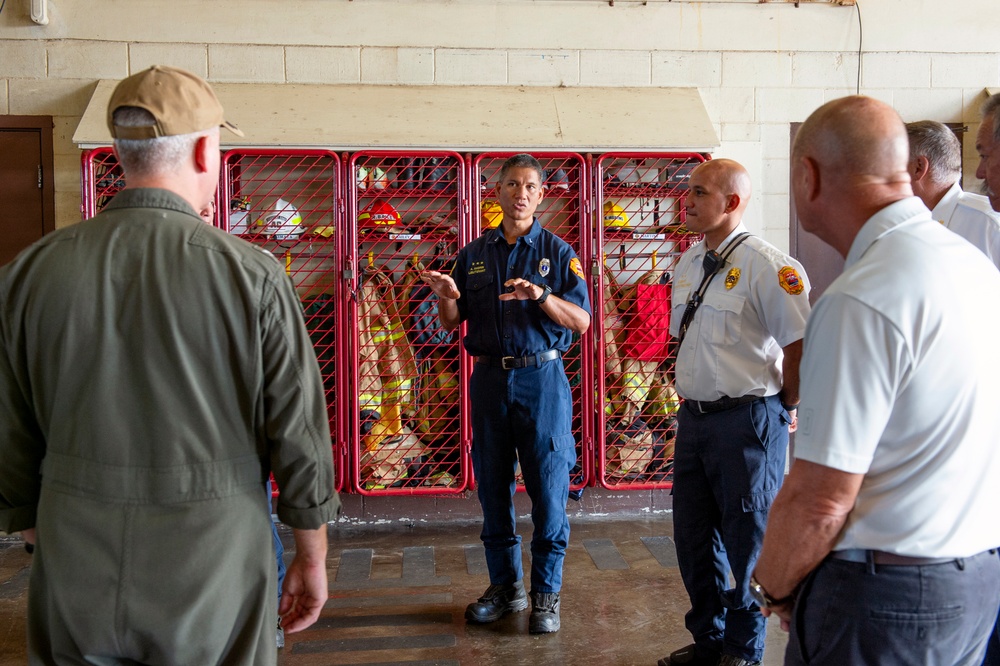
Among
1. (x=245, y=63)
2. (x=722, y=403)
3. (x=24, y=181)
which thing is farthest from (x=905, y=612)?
(x=24, y=181)

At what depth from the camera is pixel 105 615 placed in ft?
4.57

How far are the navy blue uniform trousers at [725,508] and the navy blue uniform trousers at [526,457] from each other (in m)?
0.56

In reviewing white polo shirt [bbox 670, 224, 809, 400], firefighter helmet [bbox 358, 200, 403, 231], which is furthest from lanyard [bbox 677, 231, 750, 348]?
firefighter helmet [bbox 358, 200, 403, 231]

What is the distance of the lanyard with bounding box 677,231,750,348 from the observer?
281 cm

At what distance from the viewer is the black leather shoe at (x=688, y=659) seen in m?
2.85

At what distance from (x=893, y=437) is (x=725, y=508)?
1414mm

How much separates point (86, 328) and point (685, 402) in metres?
2.02

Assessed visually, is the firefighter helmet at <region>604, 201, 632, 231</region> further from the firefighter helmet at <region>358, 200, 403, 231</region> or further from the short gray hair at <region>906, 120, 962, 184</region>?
the short gray hair at <region>906, 120, 962, 184</region>

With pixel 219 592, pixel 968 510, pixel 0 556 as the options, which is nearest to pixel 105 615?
pixel 219 592

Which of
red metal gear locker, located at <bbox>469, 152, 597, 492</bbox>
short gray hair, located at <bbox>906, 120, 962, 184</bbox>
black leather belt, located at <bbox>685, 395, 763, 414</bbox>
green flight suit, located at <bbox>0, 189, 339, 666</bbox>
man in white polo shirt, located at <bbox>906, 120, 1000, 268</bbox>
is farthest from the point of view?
red metal gear locker, located at <bbox>469, 152, 597, 492</bbox>

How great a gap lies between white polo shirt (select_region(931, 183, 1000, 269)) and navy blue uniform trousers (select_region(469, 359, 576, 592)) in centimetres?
150

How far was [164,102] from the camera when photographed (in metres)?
1.47

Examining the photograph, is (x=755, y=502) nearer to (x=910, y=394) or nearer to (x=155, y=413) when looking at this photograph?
(x=910, y=394)

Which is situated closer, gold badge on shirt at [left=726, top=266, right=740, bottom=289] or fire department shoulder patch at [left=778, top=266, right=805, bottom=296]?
fire department shoulder patch at [left=778, top=266, right=805, bottom=296]
